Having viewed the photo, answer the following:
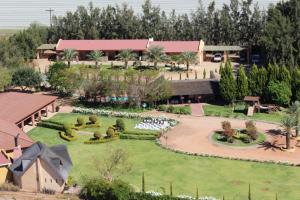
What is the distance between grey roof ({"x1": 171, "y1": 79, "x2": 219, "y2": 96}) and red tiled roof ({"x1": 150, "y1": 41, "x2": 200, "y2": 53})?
920 inches

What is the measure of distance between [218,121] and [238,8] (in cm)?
4631

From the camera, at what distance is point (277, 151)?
212 feet

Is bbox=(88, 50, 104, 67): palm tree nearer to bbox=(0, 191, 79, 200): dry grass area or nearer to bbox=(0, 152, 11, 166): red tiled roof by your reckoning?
bbox=(0, 152, 11, 166): red tiled roof

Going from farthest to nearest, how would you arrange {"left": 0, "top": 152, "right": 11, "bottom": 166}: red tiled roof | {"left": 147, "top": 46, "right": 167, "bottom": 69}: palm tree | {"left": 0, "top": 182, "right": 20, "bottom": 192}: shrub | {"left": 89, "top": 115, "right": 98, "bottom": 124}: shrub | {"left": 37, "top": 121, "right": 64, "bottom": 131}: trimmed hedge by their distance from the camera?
1. {"left": 147, "top": 46, "right": 167, "bottom": 69}: palm tree
2. {"left": 89, "top": 115, "right": 98, "bottom": 124}: shrub
3. {"left": 37, "top": 121, "right": 64, "bottom": 131}: trimmed hedge
4. {"left": 0, "top": 152, "right": 11, "bottom": 166}: red tiled roof
5. {"left": 0, "top": 182, "right": 20, "bottom": 192}: shrub

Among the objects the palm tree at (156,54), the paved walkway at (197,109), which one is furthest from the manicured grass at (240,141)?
the palm tree at (156,54)

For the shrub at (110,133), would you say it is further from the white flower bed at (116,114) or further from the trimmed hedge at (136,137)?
the white flower bed at (116,114)

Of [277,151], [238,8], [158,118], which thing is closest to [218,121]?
[158,118]

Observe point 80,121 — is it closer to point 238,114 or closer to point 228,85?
point 238,114

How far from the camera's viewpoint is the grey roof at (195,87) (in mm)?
83812

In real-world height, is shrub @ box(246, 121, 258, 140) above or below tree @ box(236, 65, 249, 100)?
below

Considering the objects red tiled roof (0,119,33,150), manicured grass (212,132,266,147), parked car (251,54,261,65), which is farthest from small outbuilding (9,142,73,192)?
parked car (251,54,261,65)

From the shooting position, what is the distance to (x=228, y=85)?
82.4 meters

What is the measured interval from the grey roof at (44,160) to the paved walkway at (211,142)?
15663 millimetres

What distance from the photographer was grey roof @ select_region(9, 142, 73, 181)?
53125 millimetres
